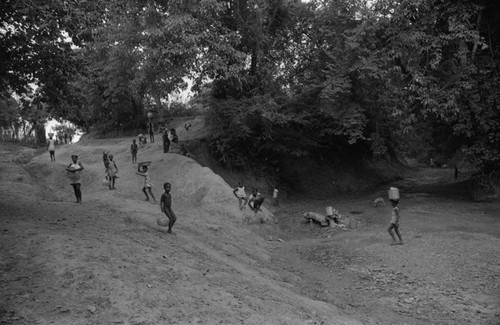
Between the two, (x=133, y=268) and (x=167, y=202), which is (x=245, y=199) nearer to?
(x=167, y=202)

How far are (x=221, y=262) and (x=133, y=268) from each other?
10.3 feet

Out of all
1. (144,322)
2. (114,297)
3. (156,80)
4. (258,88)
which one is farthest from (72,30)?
(258,88)

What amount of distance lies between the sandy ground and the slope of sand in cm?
A: 3

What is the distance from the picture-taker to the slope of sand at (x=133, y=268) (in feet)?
21.7

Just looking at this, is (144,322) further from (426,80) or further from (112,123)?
(112,123)

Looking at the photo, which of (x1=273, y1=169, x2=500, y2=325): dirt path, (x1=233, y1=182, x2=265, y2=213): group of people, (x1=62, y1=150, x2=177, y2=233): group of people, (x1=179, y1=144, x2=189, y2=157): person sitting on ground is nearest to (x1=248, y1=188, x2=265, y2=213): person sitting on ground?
(x1=233, y1=182, x2=265, y2=213): group of people

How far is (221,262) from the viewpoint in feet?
35.5

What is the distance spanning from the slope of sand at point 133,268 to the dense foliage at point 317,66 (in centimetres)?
510

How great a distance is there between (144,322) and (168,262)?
2.82 metres

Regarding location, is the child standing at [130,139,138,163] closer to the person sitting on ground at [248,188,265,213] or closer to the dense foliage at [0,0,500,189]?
the dense foliage at [0,0,500,189]

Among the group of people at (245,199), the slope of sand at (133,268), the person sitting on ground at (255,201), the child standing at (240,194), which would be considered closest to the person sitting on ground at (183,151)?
the slope of sand at (133,268)

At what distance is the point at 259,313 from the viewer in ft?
24.5

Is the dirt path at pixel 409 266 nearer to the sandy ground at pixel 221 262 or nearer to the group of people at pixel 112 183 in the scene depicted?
the sandy ground at pixel 221 262

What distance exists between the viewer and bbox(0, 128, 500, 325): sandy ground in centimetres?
696
